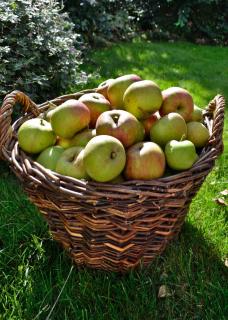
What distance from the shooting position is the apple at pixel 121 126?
73.9 inches

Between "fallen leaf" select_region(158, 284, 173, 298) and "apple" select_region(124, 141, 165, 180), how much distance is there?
0.59 metres

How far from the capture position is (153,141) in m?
2.01

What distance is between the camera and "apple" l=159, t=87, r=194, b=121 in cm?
210

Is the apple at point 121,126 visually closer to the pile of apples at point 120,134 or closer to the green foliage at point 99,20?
the pile of apples at point 120,134

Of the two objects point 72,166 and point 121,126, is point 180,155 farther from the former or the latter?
point 72,166

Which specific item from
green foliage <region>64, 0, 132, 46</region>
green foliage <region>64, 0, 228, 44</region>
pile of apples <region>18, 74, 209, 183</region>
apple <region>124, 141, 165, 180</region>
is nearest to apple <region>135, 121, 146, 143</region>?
pile of apples <region>18, 74, 209, 183</region>

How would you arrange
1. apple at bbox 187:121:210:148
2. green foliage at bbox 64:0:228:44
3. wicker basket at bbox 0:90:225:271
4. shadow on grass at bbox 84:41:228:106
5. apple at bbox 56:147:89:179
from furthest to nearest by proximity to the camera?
1. green foliage at bbox 64:0:228:44
2. shadow on grass at bbox 84:41:228:106
3. apple at bbox 187:121:210:148
4. apple at bbox 56:147:89:179
5. wicker basket at bbox 0:90:225:271

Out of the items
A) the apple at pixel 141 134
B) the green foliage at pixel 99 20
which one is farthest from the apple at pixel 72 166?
the green foliage at pixel 99 20

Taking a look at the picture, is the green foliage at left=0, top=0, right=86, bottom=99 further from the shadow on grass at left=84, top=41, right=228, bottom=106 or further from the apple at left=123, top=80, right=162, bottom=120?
the apple at left=123, top=80, right=162, bottom=120

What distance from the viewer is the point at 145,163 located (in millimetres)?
1763

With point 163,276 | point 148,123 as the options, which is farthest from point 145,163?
point 163,276

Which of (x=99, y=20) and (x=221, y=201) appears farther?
(x=99, y=20)

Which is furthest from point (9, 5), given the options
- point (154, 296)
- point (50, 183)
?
point (154, 296)

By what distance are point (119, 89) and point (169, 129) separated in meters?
0.37
